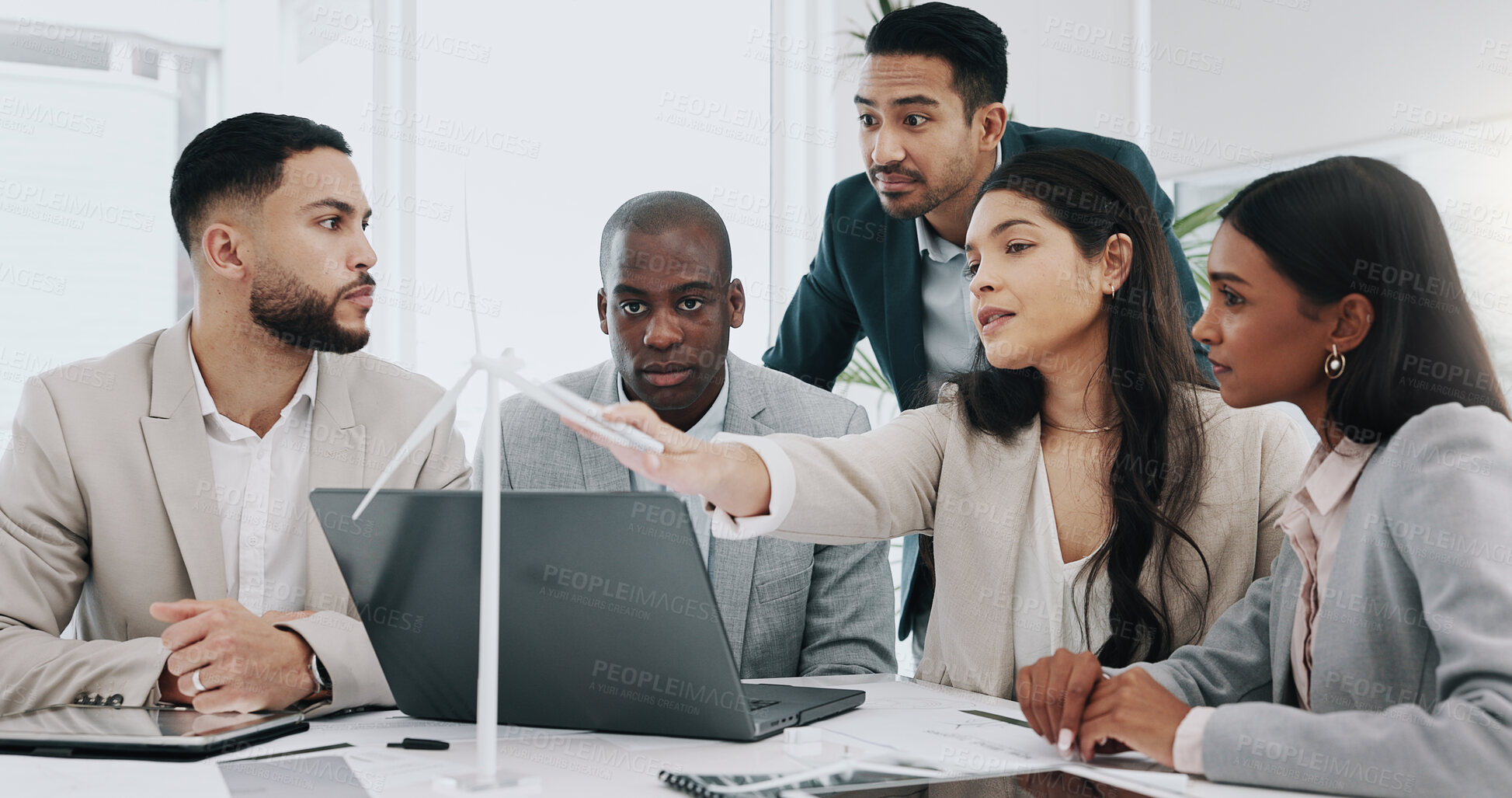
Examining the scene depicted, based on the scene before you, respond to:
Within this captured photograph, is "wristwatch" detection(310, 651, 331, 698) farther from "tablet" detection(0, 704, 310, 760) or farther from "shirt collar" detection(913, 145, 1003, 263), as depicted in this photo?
"shirt collar" detection(913, 145, 1003, 263)

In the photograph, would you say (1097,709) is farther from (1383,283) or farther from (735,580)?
(735,580)

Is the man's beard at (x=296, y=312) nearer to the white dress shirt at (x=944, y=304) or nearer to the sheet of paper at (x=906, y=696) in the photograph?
the sheet of paper at (x=906, y=696)

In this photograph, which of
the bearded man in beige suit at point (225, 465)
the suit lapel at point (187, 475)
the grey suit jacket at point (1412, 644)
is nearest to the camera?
the grey suit jacket at point (1412, 644)

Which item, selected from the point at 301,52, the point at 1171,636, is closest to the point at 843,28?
the point at 301,52

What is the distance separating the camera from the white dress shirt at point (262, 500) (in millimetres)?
2094

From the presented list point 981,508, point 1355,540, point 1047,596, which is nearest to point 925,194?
point 981,508

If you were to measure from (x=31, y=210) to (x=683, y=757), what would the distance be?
3977mm

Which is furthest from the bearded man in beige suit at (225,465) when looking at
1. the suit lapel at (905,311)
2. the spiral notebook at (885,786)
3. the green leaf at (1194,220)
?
the green leaf at (1194,220)

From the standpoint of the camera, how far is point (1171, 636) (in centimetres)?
186

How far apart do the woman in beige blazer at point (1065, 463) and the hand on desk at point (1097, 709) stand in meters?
0.46

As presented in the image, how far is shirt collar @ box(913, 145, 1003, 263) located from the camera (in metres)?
2.96

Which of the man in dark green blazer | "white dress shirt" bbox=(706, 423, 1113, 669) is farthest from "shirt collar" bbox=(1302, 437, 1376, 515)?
the man in dark green blazer

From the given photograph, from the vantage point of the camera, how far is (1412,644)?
134 centimetres

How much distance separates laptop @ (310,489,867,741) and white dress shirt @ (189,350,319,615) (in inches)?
25.2
